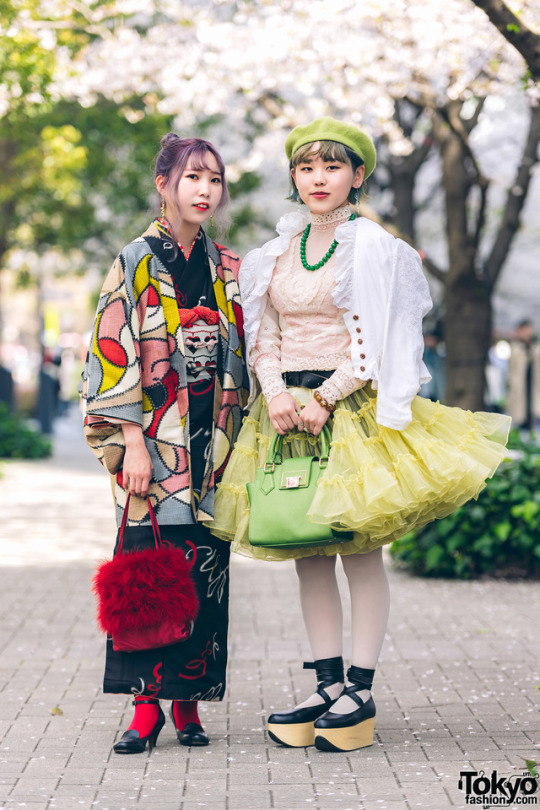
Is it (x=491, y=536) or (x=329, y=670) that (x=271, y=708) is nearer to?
(x=329, y=670)

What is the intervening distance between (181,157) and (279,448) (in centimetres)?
104

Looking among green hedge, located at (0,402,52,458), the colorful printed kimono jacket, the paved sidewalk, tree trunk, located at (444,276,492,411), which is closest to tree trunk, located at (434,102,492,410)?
tree trunk, located at (444,276,492,411)

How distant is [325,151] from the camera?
3637 millimetres

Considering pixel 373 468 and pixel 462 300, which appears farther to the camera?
pixel 462 300

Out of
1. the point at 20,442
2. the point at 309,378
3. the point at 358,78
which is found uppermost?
the point at 358,78

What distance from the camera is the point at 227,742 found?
3746 millimetres

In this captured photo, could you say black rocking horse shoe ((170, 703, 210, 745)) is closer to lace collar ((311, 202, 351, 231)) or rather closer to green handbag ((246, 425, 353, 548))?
green handbag ((246, 425, 353, 548))

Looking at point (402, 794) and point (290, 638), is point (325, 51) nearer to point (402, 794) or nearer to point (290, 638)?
point (290, 638)

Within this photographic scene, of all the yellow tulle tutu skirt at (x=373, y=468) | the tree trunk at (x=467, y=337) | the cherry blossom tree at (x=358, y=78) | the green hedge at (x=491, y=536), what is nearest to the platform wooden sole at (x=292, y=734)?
the yellow tulle tutu skirt at (x=373, y=468)

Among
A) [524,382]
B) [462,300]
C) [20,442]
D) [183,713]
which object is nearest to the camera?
[183,713]

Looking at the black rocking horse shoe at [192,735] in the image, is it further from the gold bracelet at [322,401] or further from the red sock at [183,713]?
the gold bracelet at [322,401]

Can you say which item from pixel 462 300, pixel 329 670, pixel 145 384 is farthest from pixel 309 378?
pixel 462 300

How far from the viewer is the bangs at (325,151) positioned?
363cm

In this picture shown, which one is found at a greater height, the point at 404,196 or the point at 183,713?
the point at 404,196
